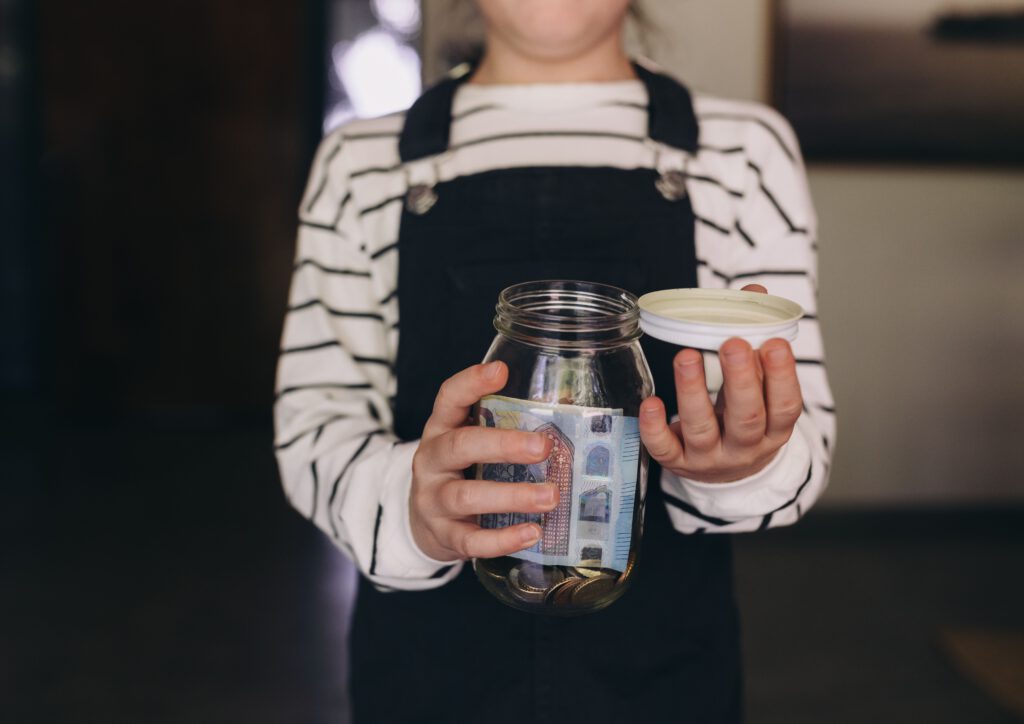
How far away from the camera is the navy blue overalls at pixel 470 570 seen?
0.86 meters

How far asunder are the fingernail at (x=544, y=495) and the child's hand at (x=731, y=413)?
0.06 metres

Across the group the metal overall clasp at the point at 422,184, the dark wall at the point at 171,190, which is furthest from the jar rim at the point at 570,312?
the dark wall at the point at 171,190

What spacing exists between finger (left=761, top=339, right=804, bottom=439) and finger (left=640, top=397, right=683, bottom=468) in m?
0.06

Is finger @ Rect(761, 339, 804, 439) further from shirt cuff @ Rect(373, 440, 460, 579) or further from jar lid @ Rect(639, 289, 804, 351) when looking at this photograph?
shirt cuff @ Rect(373, 440, 460, 579)

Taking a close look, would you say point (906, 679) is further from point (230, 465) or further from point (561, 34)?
point (230, 465)

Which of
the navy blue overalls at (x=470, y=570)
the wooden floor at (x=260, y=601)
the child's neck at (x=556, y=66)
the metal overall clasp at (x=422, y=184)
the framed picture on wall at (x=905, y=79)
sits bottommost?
the wooden floor at (x=260, y=601)

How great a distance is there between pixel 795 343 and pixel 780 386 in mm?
267

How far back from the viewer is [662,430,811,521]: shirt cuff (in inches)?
27.4

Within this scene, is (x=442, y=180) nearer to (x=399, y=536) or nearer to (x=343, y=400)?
(x=343, y=400)

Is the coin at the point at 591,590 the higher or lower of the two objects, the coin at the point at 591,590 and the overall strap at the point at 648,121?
the lower

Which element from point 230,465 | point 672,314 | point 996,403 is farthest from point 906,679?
point 230,465

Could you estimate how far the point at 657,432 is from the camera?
578 millimetres

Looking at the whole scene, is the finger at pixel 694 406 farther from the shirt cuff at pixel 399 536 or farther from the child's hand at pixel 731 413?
the shirt cuff at pixel 399 536

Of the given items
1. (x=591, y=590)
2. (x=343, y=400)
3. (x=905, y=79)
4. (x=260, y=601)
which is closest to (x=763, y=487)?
(x=591, y=590)
